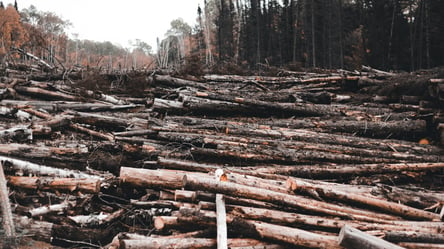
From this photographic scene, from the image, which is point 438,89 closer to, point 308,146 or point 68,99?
point 308,146

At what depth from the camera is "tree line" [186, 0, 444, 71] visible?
25.3 m

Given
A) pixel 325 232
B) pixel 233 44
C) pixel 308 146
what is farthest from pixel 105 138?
pixel 233 44

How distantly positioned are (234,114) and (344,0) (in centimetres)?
4009

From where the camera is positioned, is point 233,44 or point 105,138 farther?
point 233,44

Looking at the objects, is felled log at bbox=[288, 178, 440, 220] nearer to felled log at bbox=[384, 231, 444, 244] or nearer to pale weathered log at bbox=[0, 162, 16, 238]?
felled log at bbox=[384, 231, 444, 244]

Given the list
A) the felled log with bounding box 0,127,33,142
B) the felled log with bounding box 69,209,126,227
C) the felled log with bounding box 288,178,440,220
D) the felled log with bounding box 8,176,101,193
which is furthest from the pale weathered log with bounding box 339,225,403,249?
the felled log with bounding box 0,127,33,142

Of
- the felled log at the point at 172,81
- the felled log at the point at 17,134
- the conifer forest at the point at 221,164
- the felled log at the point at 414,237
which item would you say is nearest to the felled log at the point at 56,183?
the conifer forest at the point at 221,164

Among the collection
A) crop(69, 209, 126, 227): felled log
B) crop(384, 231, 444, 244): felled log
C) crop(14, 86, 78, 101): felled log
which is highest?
crop(14, 86, 78, 101): felled log

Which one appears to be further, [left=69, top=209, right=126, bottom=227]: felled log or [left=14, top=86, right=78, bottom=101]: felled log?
[left=14, top=86, right=78, bottom=101]: felled log

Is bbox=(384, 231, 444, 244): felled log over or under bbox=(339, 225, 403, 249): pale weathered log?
under

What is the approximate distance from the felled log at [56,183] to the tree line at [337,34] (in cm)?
1828

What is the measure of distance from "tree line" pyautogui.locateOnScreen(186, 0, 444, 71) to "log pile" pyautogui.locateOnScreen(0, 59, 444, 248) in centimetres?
1535

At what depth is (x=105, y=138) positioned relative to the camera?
A: 6117 mm

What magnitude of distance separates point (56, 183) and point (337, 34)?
32512 millimetres
